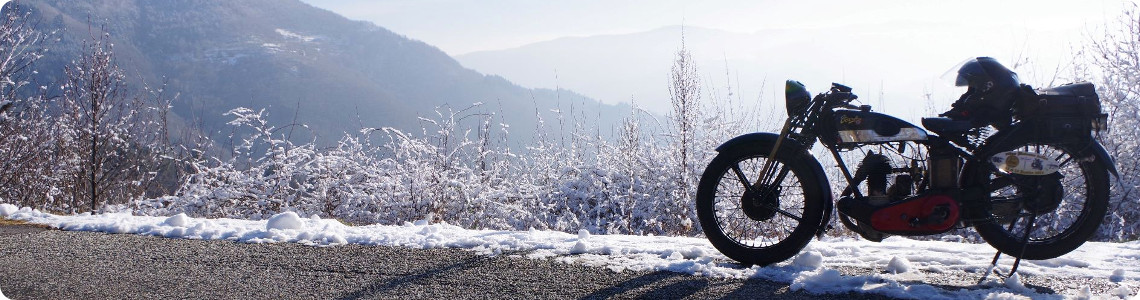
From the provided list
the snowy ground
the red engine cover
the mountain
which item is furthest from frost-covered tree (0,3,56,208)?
the mountain

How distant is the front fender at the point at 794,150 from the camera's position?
389 cm

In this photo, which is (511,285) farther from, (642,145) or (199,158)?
(199,158)

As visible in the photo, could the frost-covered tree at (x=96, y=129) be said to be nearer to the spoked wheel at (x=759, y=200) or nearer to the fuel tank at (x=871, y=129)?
the spoked wheel at (x=759, y=200)

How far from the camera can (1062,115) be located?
3686mm

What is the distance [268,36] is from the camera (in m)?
193

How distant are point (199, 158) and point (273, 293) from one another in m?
9.49

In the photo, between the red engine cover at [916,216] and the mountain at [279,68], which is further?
the mountain at [279,68]

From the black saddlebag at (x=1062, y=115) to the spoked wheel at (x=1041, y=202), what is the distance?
11cm

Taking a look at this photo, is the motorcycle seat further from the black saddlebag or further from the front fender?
the front fender

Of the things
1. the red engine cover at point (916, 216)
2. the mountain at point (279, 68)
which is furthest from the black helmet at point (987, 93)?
the mountain at point (279, 68)

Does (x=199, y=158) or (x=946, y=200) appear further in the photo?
(x=199, y=158)

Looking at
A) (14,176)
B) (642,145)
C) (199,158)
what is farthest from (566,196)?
(14,176)

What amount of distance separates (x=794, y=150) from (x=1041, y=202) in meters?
1.16

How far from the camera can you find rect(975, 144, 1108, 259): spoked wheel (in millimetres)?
3713
